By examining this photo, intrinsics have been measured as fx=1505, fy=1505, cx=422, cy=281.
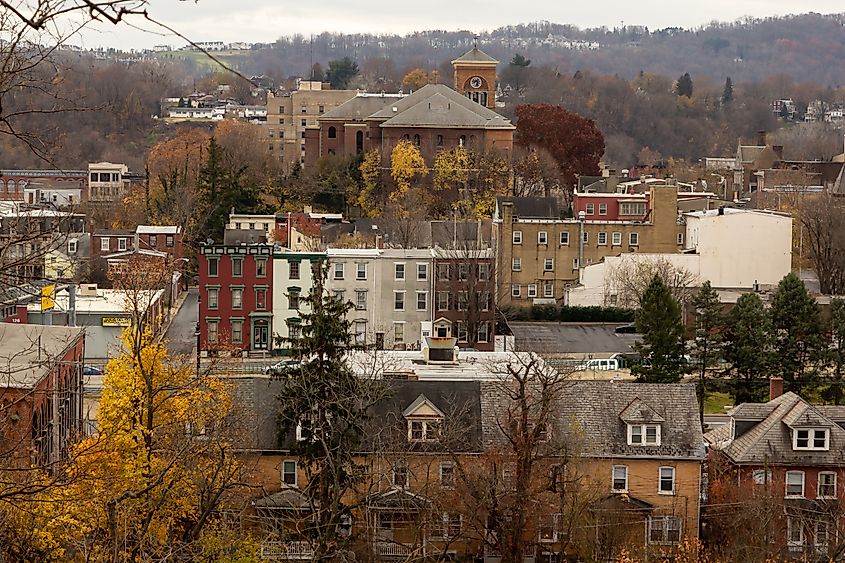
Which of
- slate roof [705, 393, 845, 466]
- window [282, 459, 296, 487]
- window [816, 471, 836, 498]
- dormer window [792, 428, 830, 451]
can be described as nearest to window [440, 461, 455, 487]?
window [282, 459, 296, 487]

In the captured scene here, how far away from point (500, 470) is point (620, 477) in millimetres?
3282

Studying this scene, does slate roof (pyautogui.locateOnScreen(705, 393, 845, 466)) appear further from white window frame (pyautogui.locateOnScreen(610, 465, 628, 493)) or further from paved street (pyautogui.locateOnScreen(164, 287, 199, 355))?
paved street (pyautogui.locateOnScreen(164, 287, 199, 355))

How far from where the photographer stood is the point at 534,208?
2539 inches

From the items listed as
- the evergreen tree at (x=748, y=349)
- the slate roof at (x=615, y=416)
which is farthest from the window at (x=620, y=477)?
the evergreen tree at (x=748, y=349)

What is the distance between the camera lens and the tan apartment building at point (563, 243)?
5931 centimetres

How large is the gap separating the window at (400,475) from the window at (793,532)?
6.98 m

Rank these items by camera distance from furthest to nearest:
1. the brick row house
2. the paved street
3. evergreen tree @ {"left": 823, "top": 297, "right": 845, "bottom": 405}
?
the paved street, evergreen tree @ {"left": 823, "top": 297, "right": 845, "bottom": 405}, the brick row house

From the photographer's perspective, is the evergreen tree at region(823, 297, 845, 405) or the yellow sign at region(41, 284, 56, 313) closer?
the yellow sign at region(41, 284, 56, 313)

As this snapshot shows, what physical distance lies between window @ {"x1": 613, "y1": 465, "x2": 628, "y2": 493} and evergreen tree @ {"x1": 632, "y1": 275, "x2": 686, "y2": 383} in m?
12.2

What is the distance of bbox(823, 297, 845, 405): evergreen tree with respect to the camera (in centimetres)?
4266

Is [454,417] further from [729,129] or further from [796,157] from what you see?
[729,129]

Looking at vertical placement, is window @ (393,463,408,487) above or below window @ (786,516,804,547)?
above

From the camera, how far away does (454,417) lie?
30.0m

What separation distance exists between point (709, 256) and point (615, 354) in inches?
426
